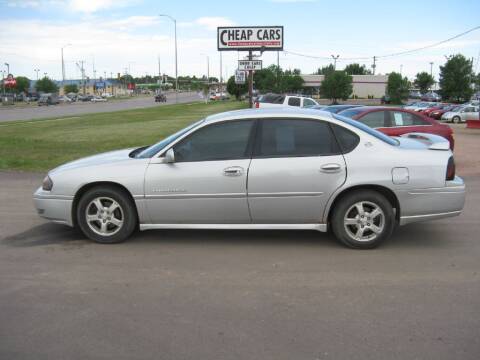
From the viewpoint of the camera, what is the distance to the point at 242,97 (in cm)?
8538

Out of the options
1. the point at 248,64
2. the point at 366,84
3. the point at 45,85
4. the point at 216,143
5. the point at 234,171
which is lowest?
the point at 234,171

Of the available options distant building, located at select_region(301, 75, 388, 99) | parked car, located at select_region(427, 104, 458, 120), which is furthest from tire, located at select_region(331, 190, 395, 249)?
distant building, located at select_region(301, 75, 388, 99)

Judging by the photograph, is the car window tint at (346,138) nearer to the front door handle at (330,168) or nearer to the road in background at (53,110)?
the front door handle at (330,168)

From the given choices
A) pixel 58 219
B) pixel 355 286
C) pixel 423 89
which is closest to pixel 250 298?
pixel 355 286

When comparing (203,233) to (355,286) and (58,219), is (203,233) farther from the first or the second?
(355,286)

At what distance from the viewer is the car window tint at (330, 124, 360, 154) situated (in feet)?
18.8

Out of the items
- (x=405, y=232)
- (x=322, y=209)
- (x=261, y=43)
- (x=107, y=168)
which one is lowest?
(x=405, y=232)

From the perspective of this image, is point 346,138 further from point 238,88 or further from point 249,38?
point 238,88

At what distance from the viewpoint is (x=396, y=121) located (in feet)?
41.9

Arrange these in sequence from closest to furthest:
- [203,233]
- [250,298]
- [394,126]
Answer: [250,298]
[203,233]
[394,126]

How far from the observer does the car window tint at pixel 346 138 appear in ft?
18.8

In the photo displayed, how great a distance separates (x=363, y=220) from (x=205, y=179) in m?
1.79

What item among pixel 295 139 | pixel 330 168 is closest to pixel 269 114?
pixel 295 139

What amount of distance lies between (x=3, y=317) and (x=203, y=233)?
2811mm
